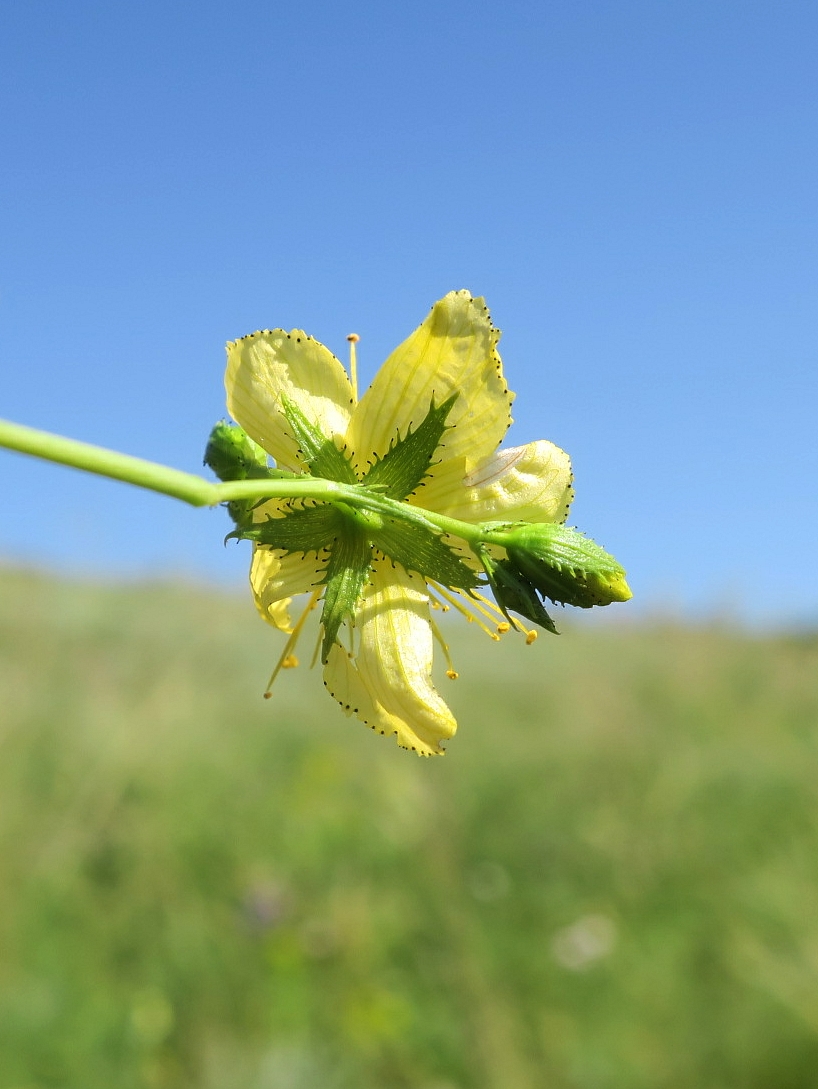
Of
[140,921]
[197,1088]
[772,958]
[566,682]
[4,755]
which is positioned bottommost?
[197,1088]

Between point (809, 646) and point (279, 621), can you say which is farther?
point (809, 646)

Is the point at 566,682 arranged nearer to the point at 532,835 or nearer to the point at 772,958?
the point at 532,835

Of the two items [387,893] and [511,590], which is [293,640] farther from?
[387,893]

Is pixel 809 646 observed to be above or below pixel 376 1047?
above

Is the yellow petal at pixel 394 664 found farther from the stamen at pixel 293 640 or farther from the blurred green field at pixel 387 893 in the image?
the blurred green field at pixel 387 893

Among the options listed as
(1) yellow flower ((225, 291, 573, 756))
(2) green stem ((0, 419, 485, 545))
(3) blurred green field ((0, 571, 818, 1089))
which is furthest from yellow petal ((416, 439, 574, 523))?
(3) blurred green field ((0, 571, 818, 1089))

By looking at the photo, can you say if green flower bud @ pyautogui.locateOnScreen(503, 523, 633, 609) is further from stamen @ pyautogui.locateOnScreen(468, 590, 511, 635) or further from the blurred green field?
the blurred green field

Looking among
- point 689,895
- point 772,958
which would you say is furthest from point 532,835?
point 772,958
